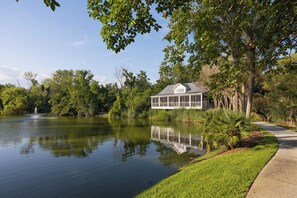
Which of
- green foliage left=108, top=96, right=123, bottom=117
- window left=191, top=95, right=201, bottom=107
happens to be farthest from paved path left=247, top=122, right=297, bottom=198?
green foliage left=108, top=96, right=123, bottom=117

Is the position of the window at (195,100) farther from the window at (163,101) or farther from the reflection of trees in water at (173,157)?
the reflection of trees in water at (173,157)

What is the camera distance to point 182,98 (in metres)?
36.6

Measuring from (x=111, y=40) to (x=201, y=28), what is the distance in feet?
11.6

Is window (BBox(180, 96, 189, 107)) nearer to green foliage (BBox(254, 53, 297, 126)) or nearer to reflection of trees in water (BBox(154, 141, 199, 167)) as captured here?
green foliage (BBox(254, 53, 297, 126))

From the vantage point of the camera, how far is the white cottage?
33281 millimetres

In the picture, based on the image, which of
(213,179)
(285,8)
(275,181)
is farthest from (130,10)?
(275,181)

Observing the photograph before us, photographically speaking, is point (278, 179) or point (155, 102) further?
point (155, 102)

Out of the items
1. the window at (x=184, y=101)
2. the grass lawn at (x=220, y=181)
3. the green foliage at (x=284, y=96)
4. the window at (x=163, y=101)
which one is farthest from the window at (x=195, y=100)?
the grass lawn at (x=220, y=181)

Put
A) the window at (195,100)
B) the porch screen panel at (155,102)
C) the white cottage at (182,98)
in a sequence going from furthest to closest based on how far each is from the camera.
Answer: the porch screen panel at (155,102) → the window at (195,100) → the white cottage at (182,98)

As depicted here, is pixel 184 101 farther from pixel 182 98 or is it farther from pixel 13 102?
pixel 13 102

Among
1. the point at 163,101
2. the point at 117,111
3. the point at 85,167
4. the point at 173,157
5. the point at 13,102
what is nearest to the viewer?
the point at 85,167

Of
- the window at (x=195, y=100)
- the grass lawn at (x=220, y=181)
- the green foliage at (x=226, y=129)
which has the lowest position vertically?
the grass lawn at (x=220, y=181)

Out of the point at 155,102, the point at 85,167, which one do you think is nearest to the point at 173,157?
the point at 85,167

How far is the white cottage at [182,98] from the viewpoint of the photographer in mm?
33281
